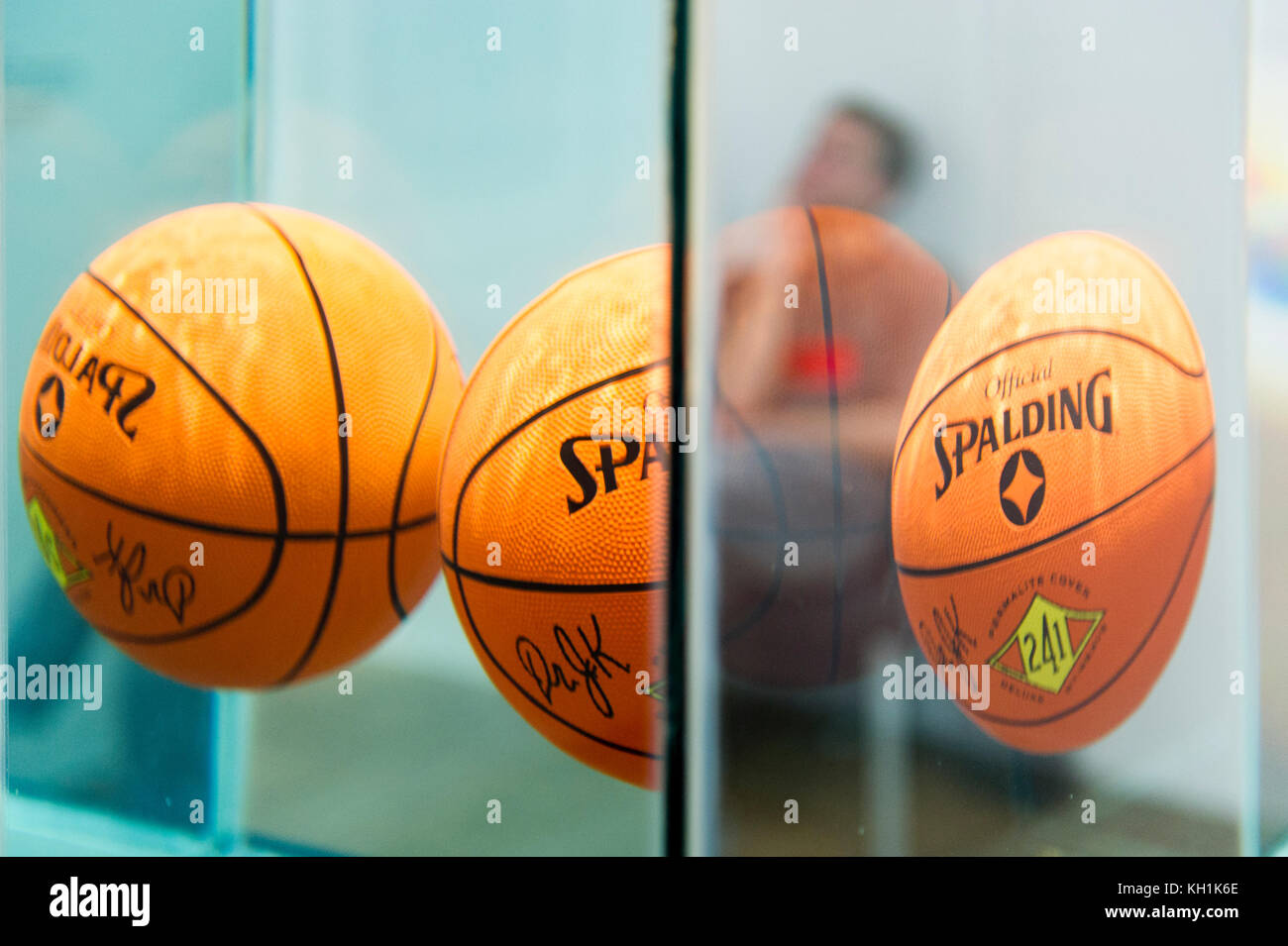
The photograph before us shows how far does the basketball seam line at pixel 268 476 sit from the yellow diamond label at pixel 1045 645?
2.01 feet

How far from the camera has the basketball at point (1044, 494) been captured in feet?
2.25

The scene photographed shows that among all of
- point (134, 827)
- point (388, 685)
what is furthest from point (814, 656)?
point (134, 827)

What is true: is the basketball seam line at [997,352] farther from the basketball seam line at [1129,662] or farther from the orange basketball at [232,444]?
the orange basketball at [232,444]

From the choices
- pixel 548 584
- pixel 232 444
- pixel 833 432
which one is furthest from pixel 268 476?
pixel 833 432

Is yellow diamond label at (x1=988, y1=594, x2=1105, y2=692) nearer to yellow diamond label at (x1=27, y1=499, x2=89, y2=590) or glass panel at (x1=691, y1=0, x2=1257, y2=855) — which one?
glass panel at (x1=691, y1=0, x2=1257, y2=855)

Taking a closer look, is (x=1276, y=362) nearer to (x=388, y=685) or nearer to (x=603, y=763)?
(x=603, y=763)

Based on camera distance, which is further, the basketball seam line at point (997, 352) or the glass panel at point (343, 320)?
the glass panel at point (343, 320)

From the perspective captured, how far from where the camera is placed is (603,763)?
798mm

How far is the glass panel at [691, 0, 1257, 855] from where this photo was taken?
445mm

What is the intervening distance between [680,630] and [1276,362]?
1.04 metres

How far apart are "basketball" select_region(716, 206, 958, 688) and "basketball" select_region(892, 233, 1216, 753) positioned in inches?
1.7
